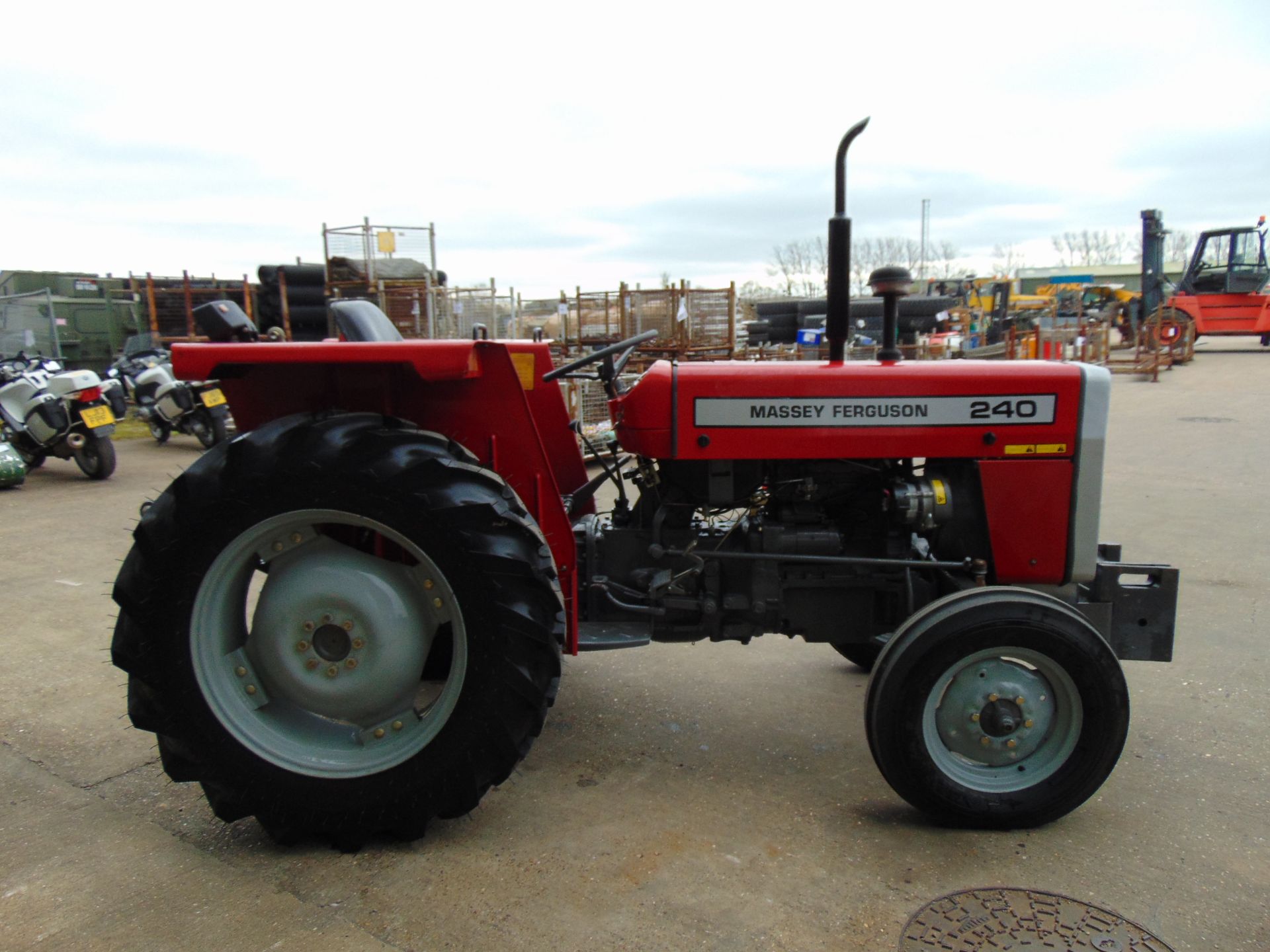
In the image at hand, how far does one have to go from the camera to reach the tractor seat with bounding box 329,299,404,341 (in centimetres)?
311

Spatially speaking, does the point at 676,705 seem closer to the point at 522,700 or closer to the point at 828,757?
the point at 828,757

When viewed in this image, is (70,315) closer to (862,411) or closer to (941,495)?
(862,411)

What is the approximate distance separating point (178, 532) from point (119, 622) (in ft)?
1.03

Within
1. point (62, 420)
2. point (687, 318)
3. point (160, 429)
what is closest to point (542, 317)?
point (687, 318)

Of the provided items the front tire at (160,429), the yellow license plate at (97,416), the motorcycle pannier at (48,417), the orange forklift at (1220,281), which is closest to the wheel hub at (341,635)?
the yellow license plate at (97,416)

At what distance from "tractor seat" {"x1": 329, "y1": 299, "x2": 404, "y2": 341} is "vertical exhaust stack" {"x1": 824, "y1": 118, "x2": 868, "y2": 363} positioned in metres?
1.50

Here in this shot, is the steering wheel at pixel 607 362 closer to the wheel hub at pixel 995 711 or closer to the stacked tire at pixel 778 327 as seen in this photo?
the wheel hub at pixel 995 711

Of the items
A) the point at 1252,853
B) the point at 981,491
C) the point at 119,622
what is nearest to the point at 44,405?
the point at 119,622

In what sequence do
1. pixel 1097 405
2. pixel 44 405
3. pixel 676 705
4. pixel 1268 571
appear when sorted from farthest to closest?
1. pixel 44 405
2. pixel 1268 571
3. pixel 676 705
4. pixel 1097 405

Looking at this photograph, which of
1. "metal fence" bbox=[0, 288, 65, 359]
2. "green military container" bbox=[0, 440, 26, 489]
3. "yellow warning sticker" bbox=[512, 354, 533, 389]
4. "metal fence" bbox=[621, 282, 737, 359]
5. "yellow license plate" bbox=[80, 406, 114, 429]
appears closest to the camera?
"yellow warning sticker" bbox=[512, 354, 533, 389]

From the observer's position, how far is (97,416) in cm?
833

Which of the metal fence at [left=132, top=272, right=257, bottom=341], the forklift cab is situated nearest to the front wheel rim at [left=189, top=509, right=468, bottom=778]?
the metal fence at [left=132, top=272, right=257, bottom=341]

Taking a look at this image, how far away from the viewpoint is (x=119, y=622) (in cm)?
238

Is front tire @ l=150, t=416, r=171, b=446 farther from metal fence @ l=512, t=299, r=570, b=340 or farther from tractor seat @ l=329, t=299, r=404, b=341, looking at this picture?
tractor seat @ l=329, t=299, r=404, b=341
